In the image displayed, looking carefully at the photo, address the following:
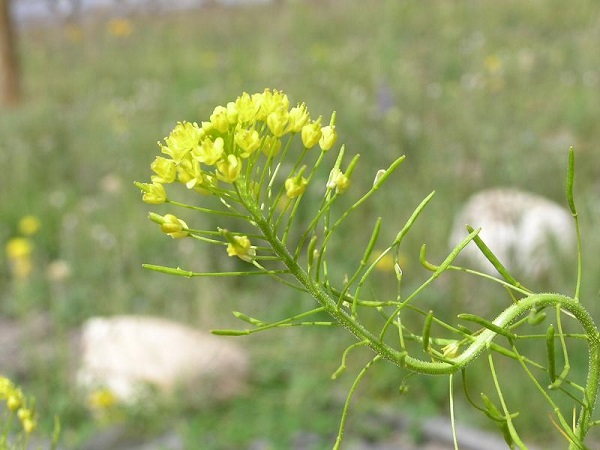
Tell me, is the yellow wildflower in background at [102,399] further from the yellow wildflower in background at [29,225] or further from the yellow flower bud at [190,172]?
the yellow flower bud at [190,172]

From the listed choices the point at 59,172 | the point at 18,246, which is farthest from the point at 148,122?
the point at 18,246

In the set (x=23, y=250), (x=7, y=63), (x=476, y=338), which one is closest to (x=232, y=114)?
(x=476, y=338)

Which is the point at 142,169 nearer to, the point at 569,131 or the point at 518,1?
the point at 569,131

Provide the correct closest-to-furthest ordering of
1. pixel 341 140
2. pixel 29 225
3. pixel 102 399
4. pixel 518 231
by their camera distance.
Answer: pixel 102 399
pixel 518 231
pixel 29 225
pixel 341 140

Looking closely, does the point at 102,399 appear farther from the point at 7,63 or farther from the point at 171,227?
the point at 7,63

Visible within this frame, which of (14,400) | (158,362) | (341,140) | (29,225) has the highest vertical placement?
(14,400)

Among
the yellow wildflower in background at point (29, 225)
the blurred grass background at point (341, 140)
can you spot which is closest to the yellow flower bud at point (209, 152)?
the blurred grass background at point (341, 140)

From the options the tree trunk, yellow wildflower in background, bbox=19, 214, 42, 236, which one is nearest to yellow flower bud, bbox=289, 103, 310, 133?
yellow wildflower in background, bbox=19, 214, 42, 236
